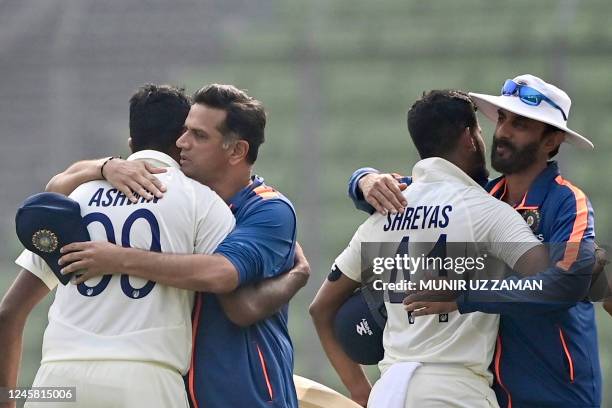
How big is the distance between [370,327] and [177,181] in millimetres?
674

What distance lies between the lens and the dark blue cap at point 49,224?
2.43m

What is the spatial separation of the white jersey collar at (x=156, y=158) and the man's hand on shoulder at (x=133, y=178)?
5cm

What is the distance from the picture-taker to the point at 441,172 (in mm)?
2715

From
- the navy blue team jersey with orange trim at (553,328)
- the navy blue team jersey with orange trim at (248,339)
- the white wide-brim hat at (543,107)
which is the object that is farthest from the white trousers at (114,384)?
the white wide-brim hat at (543,107)

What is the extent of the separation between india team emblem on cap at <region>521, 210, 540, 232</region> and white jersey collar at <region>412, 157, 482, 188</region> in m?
0.15

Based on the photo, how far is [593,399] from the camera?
2578mm

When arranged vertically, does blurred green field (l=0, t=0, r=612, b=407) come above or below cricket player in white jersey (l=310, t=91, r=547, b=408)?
above

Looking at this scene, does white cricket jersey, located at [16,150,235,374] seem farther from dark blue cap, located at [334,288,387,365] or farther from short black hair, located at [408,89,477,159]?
short black hair, located at [408,89,477,159]

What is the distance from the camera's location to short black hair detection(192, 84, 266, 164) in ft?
8.91

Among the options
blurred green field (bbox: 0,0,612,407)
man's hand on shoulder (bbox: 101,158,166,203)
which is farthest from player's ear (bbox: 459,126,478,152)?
blurred green field (bbox: 0,0,612,407)

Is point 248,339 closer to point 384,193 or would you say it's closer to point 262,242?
point 262,242

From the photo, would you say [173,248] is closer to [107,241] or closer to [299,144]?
[107,241]

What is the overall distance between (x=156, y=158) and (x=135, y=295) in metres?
0.40

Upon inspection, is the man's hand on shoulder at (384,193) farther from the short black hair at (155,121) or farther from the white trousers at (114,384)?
the white trousers at (114,384)
